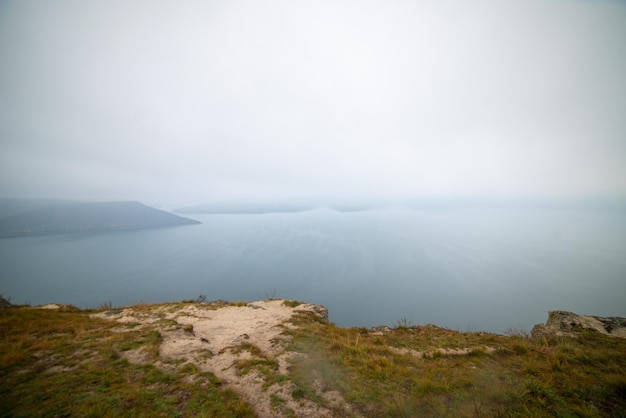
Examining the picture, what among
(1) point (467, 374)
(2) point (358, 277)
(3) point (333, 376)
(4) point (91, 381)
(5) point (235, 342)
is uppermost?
(4) point (91, 381)

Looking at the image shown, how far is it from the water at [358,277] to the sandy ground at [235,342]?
18823 millimetres

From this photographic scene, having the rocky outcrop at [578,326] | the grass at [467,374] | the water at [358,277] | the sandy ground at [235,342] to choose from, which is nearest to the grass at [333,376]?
the grass at [467,374]

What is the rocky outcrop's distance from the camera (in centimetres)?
1219

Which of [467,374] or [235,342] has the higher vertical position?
[467,374]

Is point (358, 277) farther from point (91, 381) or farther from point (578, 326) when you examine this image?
point (91, 381)

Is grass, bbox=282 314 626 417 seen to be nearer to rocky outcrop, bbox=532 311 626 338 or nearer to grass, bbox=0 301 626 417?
grass, bbox=0 301 626 417

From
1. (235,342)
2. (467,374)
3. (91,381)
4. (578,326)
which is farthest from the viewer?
(578,326)

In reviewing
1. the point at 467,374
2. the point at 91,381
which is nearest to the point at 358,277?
the point at 467,374

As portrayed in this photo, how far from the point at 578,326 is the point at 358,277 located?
65.7m

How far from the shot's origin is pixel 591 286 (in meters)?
73.8

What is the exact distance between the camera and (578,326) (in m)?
12.8

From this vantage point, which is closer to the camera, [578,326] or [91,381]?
[91,381]

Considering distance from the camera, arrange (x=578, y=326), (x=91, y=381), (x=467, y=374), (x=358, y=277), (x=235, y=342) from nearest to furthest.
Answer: (x=91, y=381) → (x=467, y=374) → (x=235, y=342) → (x=578, y=326) → (x=358, y=277)

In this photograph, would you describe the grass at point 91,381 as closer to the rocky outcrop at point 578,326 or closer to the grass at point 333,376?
the grass at point 333,376
